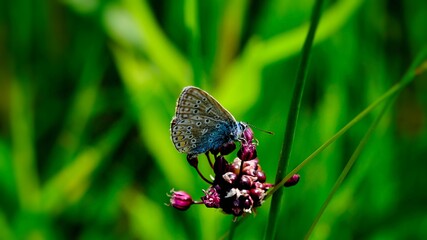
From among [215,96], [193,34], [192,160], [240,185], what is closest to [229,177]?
[240,185]

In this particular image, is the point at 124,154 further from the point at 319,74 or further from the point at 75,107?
the point at 319,74

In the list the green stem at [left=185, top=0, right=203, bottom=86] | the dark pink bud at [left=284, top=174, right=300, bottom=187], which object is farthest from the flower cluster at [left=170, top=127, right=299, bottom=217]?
the green stem at [left=185, top=0, right=203, bottom=86]

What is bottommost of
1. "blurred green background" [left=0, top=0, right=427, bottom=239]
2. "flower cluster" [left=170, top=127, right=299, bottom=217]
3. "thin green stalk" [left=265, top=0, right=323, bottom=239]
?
"blurred green background" [left=0, top=0, right=427, bottom=239]

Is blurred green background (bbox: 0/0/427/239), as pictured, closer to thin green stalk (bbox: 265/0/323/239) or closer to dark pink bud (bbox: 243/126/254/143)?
dark pink bud (bbox: 243/126/254/143)

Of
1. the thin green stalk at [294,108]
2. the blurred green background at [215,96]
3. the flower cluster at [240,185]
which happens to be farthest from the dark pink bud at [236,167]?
the blurred green background at [215,96]

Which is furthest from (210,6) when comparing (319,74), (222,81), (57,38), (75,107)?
(57,38)

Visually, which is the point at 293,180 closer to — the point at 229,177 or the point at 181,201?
the point at 229,177
